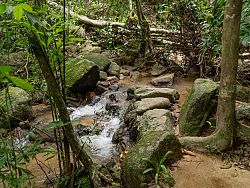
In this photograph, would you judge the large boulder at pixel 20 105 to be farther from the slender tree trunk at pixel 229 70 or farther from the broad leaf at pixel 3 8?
the broad leaf at pixel 3 8

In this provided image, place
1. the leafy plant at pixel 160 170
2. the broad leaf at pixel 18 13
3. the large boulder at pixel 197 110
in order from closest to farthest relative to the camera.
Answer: the broad leaf at pixel 18 13 < the leafy plant at pixel 160 170 < the large boulder at pixel 197 110

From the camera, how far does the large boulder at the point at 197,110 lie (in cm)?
439

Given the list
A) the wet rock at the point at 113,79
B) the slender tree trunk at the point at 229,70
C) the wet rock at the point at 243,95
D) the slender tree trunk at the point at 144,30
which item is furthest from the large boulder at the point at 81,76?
the slender tree trunk at the point at 229,70

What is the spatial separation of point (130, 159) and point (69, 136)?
28.9 inches

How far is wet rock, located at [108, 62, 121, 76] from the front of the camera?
322 inches

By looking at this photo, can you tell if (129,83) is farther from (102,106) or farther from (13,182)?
(13,182)

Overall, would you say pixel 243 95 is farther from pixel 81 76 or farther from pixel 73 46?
pixel 73 46

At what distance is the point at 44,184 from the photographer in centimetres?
422

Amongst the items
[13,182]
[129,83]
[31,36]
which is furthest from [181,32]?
[13,182]

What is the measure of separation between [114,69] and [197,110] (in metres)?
4.15

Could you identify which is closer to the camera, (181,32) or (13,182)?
(13,182)

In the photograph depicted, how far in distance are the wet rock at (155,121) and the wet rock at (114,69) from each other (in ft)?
11.2

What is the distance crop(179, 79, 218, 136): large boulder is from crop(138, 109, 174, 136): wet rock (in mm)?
217

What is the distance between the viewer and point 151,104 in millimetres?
5312
